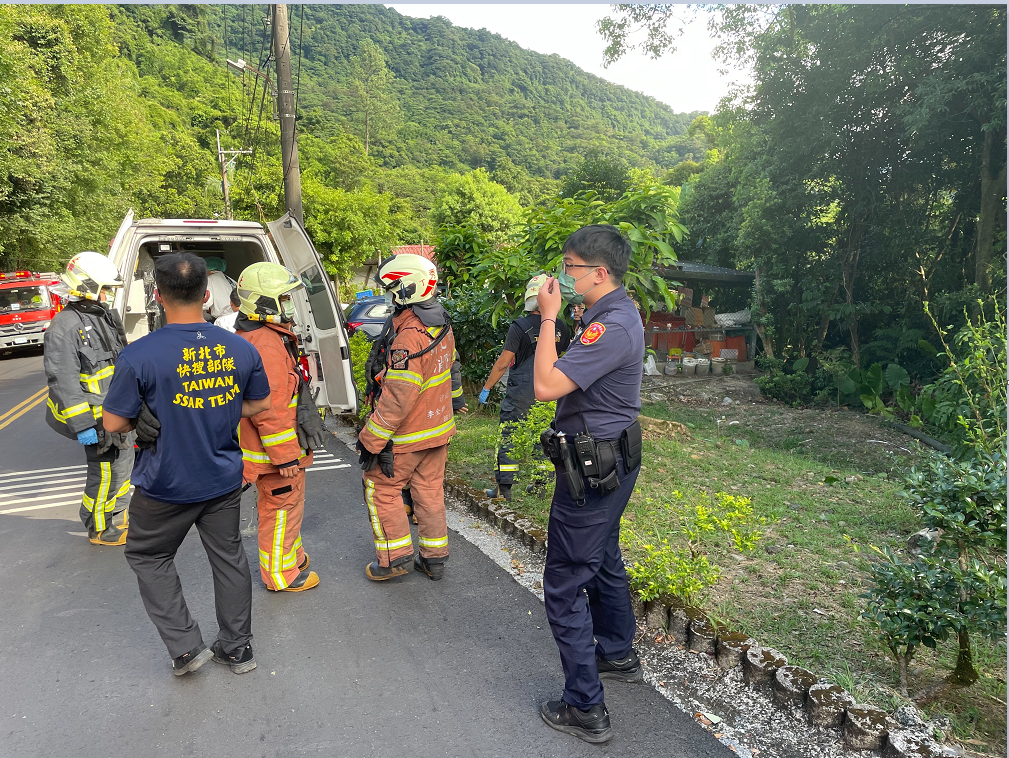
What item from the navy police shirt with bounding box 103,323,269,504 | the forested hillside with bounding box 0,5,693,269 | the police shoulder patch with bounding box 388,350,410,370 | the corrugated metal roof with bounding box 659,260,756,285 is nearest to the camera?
the navy police shirt with bounding box 103,323,269,504

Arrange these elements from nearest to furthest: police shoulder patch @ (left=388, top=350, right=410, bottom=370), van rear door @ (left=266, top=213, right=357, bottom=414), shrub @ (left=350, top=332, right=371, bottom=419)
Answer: police shoulder patch @ (left=388, top=350, right=410, bottom=370) → van rear door @ (left=266, top=213, right=357, bottom=414) → shrub @ (left=350, top=332, right=371, bottom=419)

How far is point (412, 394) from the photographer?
397 centimetres

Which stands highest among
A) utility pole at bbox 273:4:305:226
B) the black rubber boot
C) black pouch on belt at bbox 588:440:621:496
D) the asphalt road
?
utility pole at bbox 273:4:305:226

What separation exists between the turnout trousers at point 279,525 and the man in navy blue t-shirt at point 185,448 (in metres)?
0.66

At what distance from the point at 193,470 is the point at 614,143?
81.8 meters

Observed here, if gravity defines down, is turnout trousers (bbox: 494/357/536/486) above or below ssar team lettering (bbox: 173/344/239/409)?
below

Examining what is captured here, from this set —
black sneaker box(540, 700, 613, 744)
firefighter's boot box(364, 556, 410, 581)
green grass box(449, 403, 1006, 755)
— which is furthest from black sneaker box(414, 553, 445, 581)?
black sneaker box(540, 700, 613, 744)

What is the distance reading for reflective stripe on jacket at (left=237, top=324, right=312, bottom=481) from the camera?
3824 millimetres

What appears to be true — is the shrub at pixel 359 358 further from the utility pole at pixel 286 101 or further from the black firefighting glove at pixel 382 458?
the black firefighting glove at pixel 382 458

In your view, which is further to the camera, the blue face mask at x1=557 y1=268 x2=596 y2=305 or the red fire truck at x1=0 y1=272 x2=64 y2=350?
the red fire truck at x1=0 y1=272 x2=64 y2=350

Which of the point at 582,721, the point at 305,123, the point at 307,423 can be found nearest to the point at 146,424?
the point at 307,423

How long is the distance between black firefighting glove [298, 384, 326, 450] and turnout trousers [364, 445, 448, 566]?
39 cm

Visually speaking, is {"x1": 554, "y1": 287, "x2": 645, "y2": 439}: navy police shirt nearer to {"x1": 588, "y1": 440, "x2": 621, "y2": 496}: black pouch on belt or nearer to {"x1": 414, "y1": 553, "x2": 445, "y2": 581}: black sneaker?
{"x1": 588, "y1": 440, "x2": 621, "y2": 496}: black pouch on belt

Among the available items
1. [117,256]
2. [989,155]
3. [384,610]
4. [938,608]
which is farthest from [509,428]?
[989,155]
